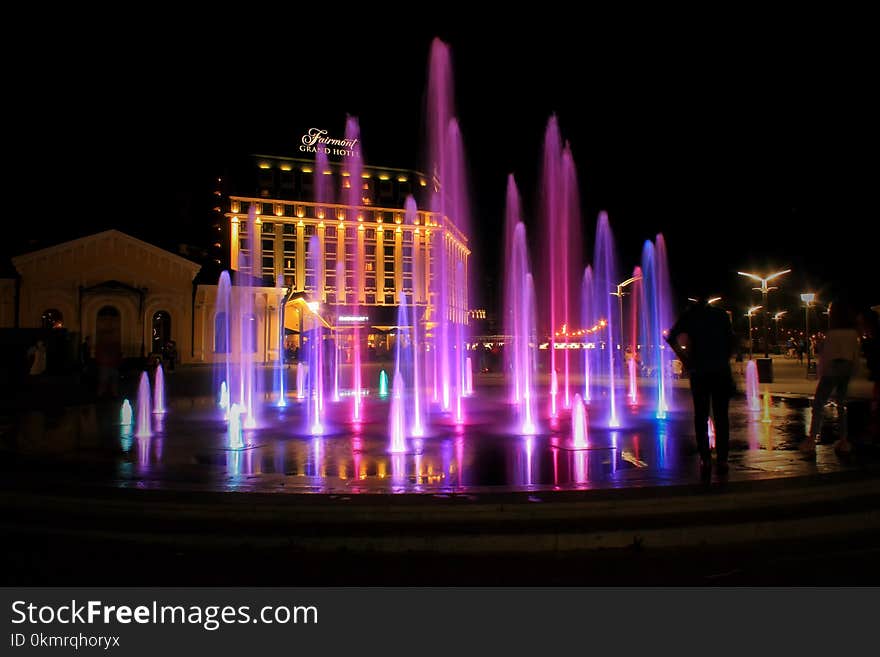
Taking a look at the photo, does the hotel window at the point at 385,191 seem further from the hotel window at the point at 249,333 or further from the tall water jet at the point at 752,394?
the tall water jet at the point at 752,394

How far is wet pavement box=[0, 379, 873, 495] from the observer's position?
7.62 meters

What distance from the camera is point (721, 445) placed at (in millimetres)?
7652

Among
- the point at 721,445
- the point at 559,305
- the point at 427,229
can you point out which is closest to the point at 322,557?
the point at 721,445

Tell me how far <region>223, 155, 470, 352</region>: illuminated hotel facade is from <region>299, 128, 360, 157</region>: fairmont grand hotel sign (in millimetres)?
2088

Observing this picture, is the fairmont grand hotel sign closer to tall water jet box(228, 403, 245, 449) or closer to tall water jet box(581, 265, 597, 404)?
tall water jet box(581, 265, 597, 404)

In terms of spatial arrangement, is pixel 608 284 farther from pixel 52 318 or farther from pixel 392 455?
pixel 52 318

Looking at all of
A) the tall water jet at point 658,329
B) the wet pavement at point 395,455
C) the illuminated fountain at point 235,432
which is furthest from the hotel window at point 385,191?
the illuminated fountain at point 235,432

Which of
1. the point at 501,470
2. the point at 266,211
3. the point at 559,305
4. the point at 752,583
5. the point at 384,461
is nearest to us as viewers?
the point at 752,583

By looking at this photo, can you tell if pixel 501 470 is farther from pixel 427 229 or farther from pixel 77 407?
pixel 427 229

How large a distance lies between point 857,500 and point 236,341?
55.4m

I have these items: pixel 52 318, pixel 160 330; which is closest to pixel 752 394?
pixel 160 330

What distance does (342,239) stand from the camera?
3642 inches

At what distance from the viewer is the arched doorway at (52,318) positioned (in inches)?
1897

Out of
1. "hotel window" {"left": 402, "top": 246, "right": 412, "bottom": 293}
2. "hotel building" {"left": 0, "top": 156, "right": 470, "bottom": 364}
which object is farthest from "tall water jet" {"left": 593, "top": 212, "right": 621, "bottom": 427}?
"hotel window" {"left": 402, "top": 246, "right": 412, "bottom": 293}
